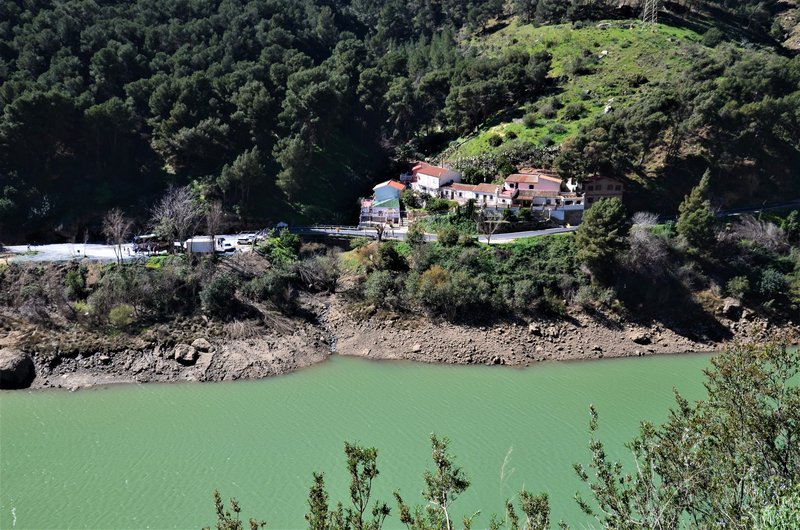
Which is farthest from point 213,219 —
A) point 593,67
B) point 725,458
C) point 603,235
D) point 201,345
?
point 593,67

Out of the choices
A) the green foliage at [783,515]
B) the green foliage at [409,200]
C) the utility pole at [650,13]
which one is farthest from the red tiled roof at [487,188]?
the utility pole at [650,13]

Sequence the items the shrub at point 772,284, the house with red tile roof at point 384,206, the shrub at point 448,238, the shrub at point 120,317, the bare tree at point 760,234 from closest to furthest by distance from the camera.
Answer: the shrub at point 120,317 < the shrub at point 772,284 < the shrub at point 448,238 < the bare tree at point 760,234 < the house with red tile roof at point 384,206

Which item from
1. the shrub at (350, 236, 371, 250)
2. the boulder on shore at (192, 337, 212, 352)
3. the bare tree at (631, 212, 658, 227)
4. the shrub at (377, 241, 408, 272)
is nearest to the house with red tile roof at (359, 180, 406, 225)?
the shrub at (350, 236, 371, 250)

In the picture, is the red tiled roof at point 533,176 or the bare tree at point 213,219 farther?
the red tiled roof at point 533,176

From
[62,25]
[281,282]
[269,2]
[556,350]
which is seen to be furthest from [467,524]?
[269,2]

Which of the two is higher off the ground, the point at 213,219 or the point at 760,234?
the point at 213,219

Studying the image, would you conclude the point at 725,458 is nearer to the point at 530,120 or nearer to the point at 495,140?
the point at 495,140

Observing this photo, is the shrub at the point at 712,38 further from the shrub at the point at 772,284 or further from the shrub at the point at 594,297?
the shrub at the point at 594,297
